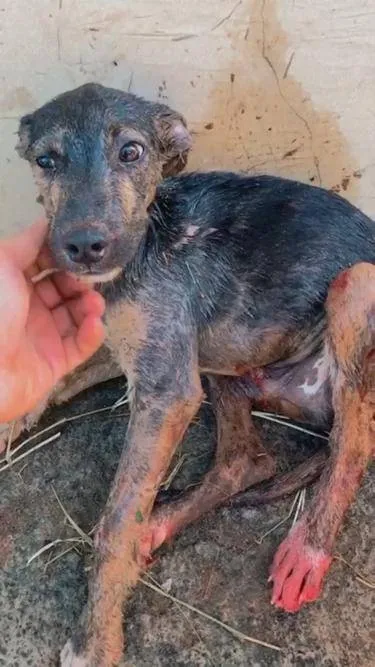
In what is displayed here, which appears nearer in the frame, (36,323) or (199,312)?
(36,323)

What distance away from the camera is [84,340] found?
12.6 ft

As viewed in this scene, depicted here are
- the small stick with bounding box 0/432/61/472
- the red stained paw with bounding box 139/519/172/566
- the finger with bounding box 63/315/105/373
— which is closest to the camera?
the finger with bounding box 63/315/105/373

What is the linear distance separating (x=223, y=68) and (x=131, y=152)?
755mm

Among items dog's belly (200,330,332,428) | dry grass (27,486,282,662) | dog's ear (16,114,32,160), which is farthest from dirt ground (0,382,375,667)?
dog's ear (16,114,32,160)

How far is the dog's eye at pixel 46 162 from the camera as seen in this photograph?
3887 millimetres

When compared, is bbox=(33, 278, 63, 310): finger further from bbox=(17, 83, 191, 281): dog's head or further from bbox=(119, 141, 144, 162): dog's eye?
bbox=(119, 141, 144, 162): dog's eye

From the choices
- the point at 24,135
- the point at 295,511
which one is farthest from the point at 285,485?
the point at 24,135

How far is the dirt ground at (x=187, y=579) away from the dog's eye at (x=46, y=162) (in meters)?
1.61

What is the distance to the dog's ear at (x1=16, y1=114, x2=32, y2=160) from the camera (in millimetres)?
4047

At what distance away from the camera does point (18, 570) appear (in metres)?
4.40

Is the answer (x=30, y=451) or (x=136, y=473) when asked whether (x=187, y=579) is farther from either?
(x=30, y=451)

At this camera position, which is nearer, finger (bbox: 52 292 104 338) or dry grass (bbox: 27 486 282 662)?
finger (bbox: 52 292 104 338)

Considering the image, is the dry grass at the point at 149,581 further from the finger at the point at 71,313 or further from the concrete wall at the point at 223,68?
the concrete wall at the point at 223,68

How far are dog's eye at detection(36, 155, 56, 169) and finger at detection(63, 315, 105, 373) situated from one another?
68 centimetres
